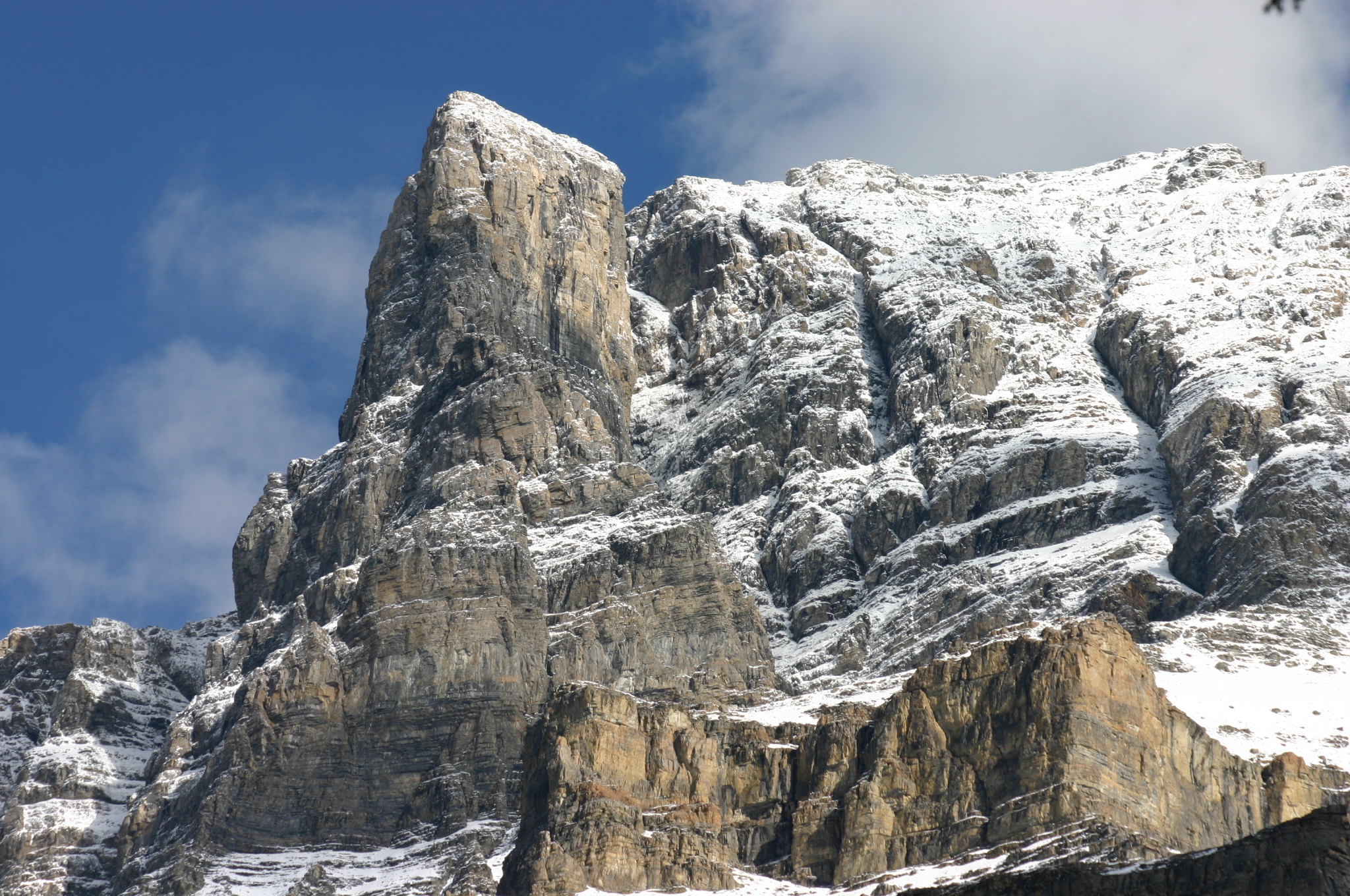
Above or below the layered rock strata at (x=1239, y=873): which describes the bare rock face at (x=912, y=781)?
above

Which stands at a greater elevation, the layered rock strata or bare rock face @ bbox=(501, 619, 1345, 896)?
bare rock face @ bbox=(501, 619, 1345, 896)

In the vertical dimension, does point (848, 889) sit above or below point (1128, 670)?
below

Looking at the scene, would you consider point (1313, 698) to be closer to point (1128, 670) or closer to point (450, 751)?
point (1128, 670)

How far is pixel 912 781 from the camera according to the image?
162 m

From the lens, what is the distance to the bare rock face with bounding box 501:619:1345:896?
15525cm

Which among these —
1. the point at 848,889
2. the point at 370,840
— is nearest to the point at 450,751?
the point at 370,840

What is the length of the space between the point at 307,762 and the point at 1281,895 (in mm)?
101436

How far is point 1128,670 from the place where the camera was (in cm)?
16125

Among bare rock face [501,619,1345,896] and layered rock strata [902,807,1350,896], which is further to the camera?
bare rock face [501,619,1345,896]

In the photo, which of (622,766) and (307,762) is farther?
(307,762)

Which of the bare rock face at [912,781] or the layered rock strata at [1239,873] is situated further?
the bare rock face at [912,781]

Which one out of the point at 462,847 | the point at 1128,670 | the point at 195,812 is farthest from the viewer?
the point at 195,812

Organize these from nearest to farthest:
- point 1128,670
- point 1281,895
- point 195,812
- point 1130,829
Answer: point 1281,895 < point 1130,829 < point 1128,670 < point 195,812

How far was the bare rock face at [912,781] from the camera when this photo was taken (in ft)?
509
